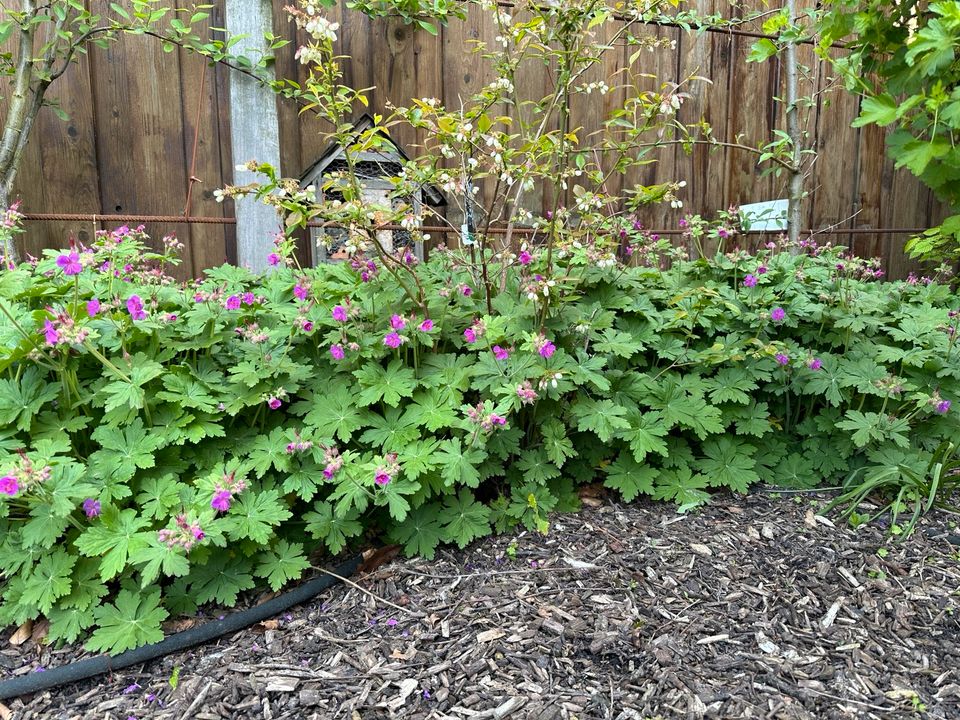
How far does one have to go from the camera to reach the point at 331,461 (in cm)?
171

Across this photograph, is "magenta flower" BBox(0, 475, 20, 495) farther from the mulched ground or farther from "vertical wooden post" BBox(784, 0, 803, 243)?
"vertical wooden post" BBox(784, 0, 803, 243)

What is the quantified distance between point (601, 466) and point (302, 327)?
3.78ft

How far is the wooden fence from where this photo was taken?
3035mm

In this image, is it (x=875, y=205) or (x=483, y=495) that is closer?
(x=483, y=495)

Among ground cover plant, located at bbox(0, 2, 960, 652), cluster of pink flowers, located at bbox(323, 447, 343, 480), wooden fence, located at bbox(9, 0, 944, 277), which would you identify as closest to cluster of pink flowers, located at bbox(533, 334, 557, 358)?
ground cover plant, located at bbox(0, 2, 960, 652)

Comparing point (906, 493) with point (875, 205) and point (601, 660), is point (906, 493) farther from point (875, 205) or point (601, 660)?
point (875, 205)

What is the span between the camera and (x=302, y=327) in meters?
1.97

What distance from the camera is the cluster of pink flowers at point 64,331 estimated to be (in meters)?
1.57

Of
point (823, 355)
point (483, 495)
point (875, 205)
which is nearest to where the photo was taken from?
point (483, 495)

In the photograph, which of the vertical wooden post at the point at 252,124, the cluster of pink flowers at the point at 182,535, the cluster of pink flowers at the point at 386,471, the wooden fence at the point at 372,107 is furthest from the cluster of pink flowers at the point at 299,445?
the wooden fence at the point at 372,107

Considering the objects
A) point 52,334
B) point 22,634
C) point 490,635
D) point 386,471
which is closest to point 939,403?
point 490,635

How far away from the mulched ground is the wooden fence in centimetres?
208

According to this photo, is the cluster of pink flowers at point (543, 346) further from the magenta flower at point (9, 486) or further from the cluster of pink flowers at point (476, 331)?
the magenta flower at point (9, 486)

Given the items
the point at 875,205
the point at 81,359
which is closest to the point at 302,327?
the point at 81,359
